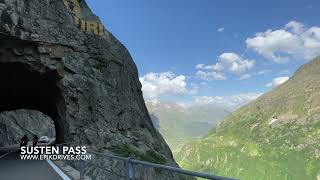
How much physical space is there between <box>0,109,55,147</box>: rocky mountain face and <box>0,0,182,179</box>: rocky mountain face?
3539cm

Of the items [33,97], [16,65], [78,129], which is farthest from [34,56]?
[33,97]

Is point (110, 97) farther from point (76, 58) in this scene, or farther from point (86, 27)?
point (86, 27)

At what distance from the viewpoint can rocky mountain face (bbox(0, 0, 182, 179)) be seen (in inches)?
1300

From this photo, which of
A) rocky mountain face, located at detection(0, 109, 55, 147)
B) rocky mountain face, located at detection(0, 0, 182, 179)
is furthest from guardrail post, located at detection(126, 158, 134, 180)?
rocky mountain face, located at detection(0, 109, 55, 147)

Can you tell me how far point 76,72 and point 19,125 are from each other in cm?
5472

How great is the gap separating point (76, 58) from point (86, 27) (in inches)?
165

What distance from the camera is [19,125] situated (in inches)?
3351

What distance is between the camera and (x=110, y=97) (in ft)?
121

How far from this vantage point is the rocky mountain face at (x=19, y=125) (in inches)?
2925
